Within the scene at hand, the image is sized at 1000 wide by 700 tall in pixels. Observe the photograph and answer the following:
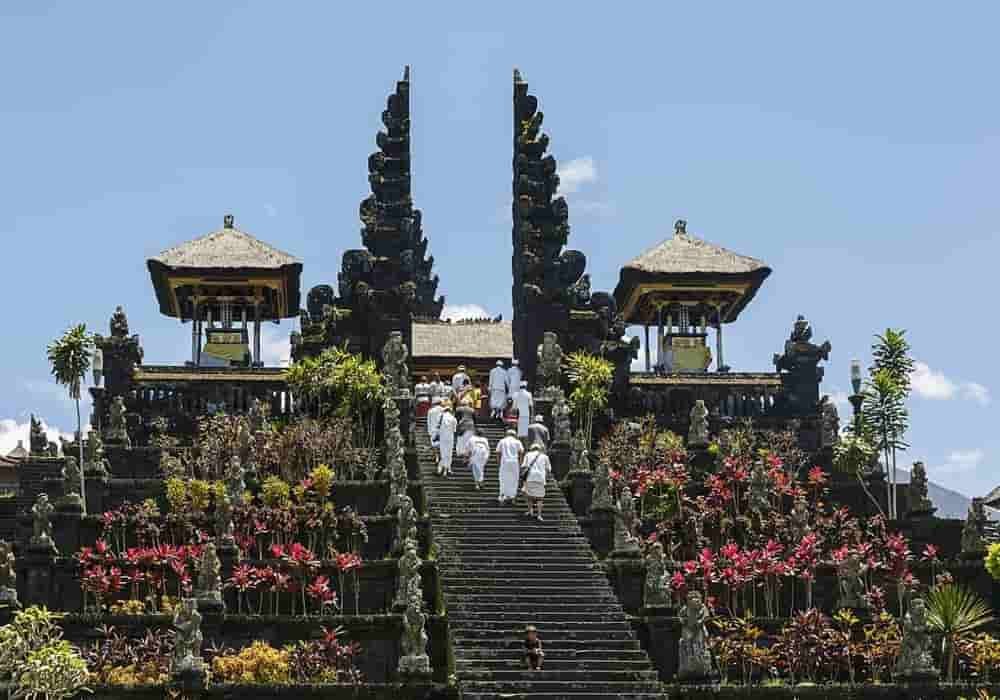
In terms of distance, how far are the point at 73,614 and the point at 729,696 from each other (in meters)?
9.09

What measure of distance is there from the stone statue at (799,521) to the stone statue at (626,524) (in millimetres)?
2555

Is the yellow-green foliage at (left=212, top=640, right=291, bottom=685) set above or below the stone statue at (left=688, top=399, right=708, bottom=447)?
below

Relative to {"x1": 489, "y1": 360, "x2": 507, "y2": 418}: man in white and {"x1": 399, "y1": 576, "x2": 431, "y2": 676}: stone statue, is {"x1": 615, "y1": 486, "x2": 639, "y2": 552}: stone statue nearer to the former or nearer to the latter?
{"x1": 399, "y1": 576, "x2": 431, "y2": 676}: stone statue

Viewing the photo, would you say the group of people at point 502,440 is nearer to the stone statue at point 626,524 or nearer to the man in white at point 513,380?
the man in white at point 513,380

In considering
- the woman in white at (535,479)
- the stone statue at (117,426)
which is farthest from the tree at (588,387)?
the stone statue at (117,426)

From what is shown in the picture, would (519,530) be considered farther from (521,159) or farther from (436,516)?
A: (521,159)

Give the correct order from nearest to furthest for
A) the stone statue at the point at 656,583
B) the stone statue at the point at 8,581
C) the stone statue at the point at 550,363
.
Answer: the stone statue at the point at 656,583 < the stone statue at the point at 8,581 < the stone statue at the point at 550,363

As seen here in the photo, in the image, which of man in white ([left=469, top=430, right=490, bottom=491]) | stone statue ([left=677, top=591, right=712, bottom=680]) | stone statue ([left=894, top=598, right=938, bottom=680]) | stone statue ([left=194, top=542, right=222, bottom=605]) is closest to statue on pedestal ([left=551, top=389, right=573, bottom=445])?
man in white ([left=469, top=430, right=490, bottom=491])

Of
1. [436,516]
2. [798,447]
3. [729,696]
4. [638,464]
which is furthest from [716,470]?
[729,696]

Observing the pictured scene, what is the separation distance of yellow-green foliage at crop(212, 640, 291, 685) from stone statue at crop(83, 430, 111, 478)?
778cm

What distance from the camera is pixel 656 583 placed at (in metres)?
27.1

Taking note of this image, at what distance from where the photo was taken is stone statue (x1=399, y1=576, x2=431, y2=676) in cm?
2428

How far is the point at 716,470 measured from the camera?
34.3 m

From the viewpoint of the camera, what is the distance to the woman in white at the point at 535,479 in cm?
2952
